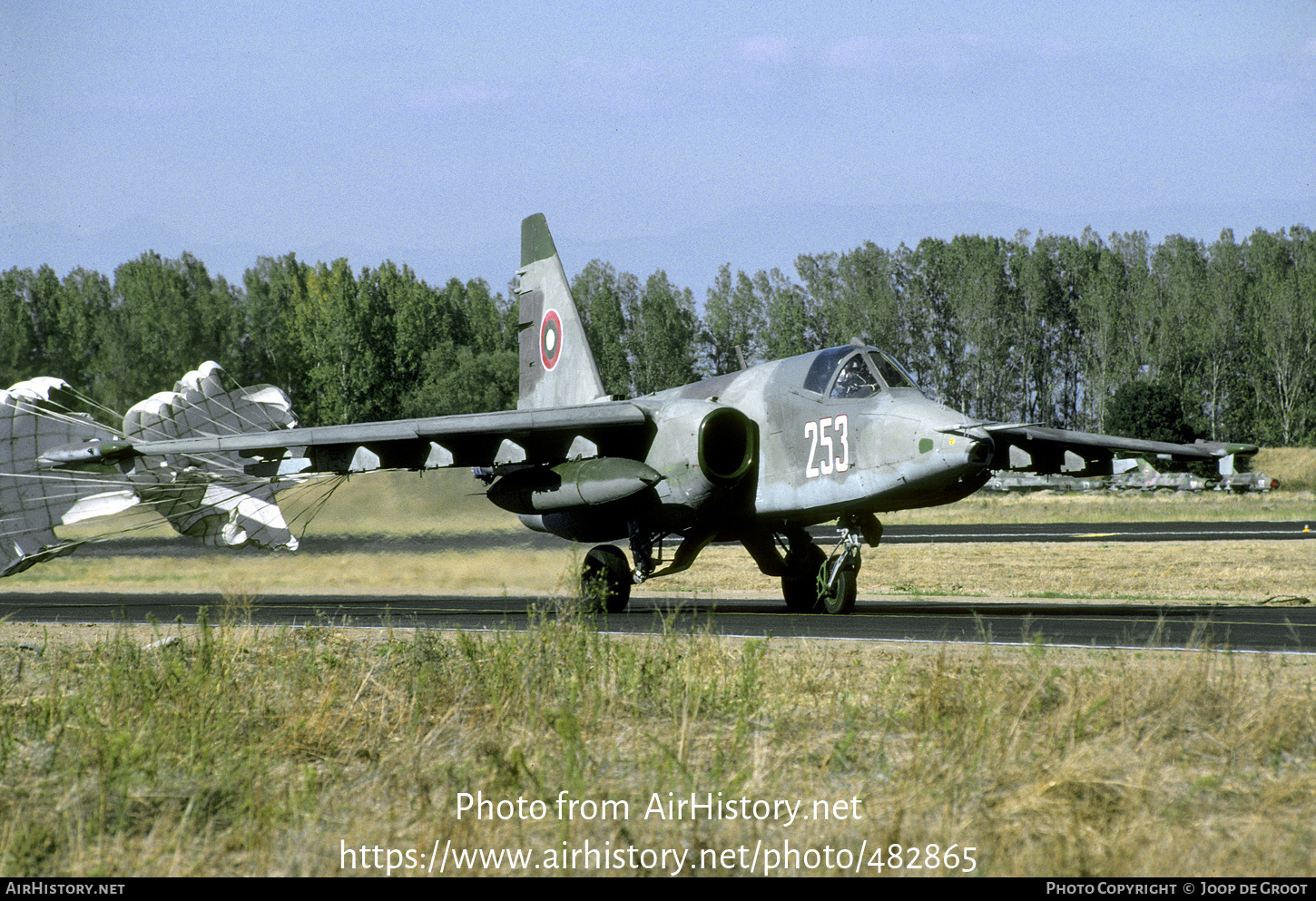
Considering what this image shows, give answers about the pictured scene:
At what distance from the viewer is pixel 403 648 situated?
10.5 m

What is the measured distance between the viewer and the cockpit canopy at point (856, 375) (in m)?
15.5

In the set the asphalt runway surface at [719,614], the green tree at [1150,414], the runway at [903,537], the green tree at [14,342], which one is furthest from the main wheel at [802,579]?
the green tree at [1150,414]

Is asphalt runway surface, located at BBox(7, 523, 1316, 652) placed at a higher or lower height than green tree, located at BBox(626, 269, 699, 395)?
lower

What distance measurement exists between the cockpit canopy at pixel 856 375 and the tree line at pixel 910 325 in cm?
5073

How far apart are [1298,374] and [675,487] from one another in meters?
70.7

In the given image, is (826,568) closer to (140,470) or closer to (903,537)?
(140,470)

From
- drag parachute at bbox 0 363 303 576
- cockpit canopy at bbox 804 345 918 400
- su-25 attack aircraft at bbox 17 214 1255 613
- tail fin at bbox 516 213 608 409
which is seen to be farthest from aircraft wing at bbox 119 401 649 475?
cockpit canopy at bbox 804 345 918 400

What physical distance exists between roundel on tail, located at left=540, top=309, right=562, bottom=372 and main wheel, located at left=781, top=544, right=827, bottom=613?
6.21 metres

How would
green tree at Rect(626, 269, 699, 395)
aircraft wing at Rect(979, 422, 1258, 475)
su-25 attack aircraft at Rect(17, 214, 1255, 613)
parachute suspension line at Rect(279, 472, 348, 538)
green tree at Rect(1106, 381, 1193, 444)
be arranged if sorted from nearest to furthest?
su-25 attack aircraft at Rect(17, 214, 1255, 613), aircraft wing at Rect(979, 422, 1258, 475), parachute suspension line at Rect(279, 472, 348, 538), green tree at Rect(1106, 381, 1193, 444), green tree at Rect(626, 269, 699, 395)

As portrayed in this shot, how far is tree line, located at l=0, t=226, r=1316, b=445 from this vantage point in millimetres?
67750

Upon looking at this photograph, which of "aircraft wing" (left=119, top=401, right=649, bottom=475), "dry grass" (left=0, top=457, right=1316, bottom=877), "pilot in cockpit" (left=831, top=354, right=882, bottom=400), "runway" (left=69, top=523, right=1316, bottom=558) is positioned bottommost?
"runway" (left=69, top=523, right=1316, bottom=558)

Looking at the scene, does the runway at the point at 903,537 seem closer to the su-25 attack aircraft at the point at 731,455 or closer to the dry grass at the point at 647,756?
the su-25 attack aircraft at the point at 731,455

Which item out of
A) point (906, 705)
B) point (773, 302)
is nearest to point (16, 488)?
point (906, 705)

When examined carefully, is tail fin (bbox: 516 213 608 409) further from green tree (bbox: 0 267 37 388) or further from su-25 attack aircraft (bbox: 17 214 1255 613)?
green tree (bbox: 0 267 37 388)
